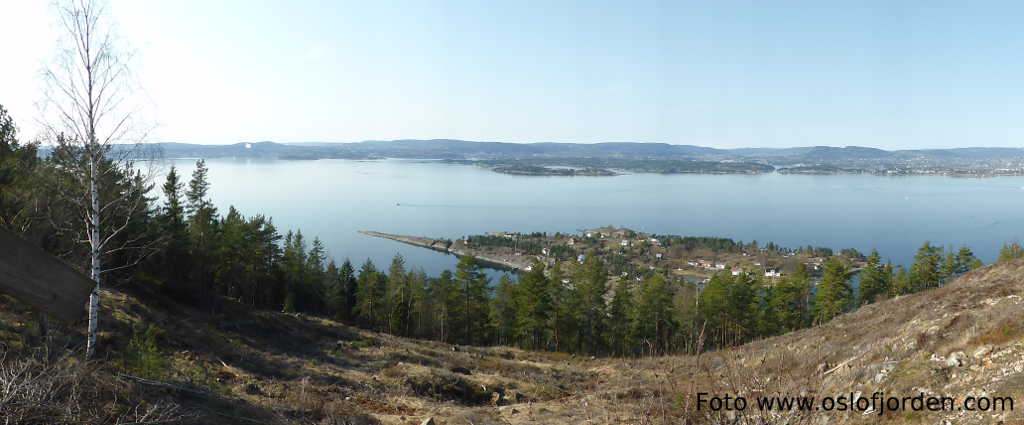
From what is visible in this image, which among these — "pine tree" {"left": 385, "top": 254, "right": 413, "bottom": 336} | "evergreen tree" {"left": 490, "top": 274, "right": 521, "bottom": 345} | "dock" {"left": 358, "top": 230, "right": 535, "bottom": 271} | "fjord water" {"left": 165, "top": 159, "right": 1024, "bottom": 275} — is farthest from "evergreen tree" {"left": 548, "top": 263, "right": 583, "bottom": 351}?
"dock" {"left": 358, "top": 230, "right": 535, "bottom": 271}

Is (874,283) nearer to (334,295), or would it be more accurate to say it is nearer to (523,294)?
(523,294)

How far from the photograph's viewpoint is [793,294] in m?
26.9

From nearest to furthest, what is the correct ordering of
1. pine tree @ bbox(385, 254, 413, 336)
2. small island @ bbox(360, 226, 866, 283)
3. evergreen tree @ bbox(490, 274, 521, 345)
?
evergreen tree @ bbox(490, 274, 521, 345)
pine tree @ bbox(385, 254, 413, 336)
small island @ bbox(360, 226, 866, 283)

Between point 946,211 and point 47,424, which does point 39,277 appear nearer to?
point 47,424

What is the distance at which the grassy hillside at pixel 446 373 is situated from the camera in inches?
167

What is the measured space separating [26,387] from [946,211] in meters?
176

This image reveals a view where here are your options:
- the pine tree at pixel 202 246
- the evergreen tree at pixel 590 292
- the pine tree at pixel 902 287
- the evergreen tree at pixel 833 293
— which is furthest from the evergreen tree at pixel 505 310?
the pine tree at pixel 902 287

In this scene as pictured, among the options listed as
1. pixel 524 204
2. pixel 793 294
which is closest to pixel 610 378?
pixel 793 294

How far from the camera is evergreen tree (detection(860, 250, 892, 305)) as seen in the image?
28.8 m

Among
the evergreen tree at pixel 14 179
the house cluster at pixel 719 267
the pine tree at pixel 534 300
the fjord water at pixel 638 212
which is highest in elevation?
the evergreen tree at pixel 14 179

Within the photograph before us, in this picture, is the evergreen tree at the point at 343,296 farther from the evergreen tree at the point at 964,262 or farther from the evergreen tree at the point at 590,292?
the evergreen tree at the point at 964,262

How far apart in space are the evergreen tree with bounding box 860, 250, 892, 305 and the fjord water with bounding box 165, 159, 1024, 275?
2050 inches

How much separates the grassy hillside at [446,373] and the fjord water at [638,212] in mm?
54979

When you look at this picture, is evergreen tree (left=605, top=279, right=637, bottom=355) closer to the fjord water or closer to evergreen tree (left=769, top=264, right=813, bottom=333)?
evergreen tree (left=769, top=264, right=813, bottom=333)
